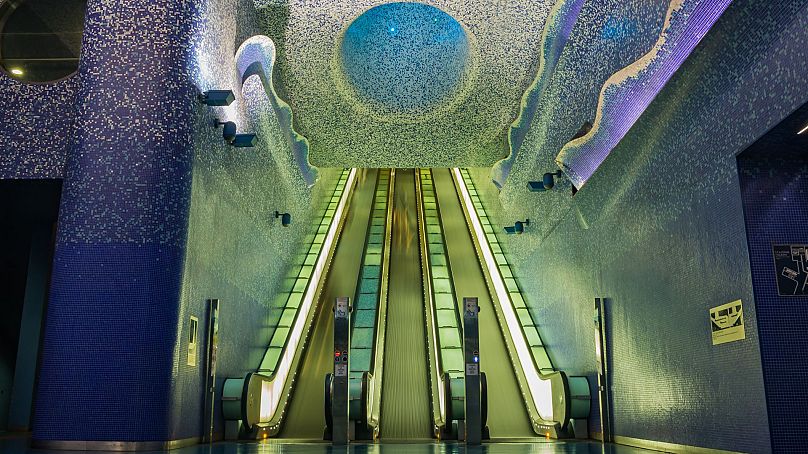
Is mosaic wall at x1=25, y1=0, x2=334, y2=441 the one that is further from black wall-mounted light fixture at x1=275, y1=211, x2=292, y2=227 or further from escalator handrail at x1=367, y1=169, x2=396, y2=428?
black wall-mounted light fixture at x1=275, y1=211, x2=292, y2=227

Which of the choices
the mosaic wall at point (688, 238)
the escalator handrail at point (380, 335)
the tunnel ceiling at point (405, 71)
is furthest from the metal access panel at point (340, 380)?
the tunnel ceiling at point (405, 71)

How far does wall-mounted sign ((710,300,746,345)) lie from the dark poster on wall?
1.03 ft

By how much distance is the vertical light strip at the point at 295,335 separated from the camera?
31.5 ft

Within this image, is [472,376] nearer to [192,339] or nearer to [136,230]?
[192,339]

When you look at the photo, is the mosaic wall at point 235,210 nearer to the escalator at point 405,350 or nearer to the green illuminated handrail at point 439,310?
the escalator at point 405,350

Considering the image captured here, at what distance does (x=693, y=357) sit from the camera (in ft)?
19.3

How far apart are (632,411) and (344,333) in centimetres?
324

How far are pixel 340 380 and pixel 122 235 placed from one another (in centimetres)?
287

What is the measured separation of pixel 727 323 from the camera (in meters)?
5.24

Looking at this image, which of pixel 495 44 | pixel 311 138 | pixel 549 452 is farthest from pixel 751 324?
pixel 311 138

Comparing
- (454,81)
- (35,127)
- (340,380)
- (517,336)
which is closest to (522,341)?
(517,336)

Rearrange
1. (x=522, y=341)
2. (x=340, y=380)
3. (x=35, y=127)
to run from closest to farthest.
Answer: (x=340, y=380), (x=35, y=127), (x=522, y=341)

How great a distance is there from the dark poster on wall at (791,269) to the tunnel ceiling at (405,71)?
6.63 meters

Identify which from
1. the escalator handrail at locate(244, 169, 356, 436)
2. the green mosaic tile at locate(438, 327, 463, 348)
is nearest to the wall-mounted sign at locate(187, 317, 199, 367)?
the escalator handrail at locate(244, 169, 356, 436)
